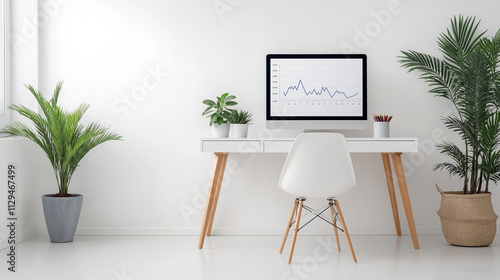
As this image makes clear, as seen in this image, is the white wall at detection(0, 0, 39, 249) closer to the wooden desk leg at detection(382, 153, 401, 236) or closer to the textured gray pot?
the textured gray pot

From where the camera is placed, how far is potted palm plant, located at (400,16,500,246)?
3.49m

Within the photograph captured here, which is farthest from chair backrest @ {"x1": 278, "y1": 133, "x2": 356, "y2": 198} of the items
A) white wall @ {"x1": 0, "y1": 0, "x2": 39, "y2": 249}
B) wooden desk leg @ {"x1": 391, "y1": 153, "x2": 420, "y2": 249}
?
white wall @ {"x1": 0, "y1": 0, "x2": 39, "y2": 249}

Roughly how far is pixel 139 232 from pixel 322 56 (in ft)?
5.95

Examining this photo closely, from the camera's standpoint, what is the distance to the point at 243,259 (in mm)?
3092

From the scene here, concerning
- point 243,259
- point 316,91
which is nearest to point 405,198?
point 316,91

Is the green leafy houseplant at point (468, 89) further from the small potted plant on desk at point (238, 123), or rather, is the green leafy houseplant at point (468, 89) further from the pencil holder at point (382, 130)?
the small potted plant on desk at point (238, 123)

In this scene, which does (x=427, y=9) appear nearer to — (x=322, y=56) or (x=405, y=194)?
(x=322, y=56)

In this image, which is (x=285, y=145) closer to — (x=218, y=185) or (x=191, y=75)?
(x=218, y=185)

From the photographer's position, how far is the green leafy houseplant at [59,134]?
3.56 metres

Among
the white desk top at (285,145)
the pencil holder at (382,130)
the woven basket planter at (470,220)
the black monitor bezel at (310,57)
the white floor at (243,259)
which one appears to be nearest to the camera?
the white floor at (243,259)

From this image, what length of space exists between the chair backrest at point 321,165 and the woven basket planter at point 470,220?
37.1 inches

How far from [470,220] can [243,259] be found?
1.50 meters

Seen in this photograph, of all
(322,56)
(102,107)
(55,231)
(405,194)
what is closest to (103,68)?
(102,107)

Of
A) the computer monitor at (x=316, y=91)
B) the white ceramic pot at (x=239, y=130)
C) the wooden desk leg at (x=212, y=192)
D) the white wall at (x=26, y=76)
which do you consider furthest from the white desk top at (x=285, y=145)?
the white wall at (x=26, y=76)
